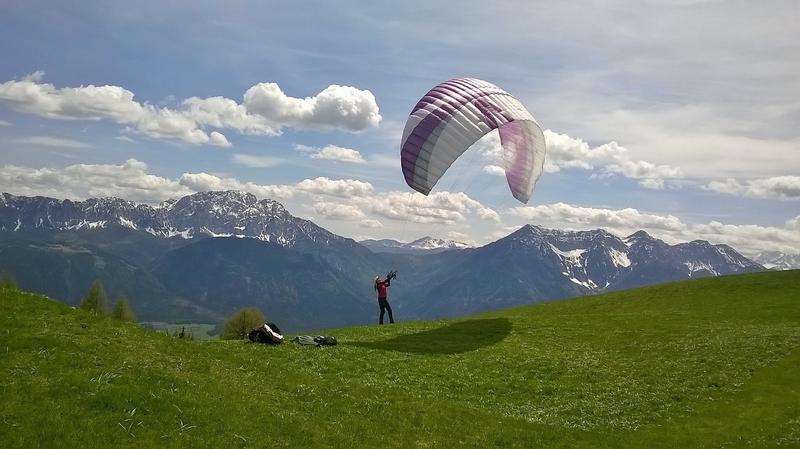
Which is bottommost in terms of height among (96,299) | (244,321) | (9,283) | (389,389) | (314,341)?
(244,321)

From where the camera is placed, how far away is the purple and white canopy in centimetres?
3731

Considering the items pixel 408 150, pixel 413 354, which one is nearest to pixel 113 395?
pixel 413 354

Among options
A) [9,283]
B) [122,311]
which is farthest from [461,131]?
[122,311]

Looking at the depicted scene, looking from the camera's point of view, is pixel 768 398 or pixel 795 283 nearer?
pixel 768 398

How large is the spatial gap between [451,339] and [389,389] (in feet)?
48.0

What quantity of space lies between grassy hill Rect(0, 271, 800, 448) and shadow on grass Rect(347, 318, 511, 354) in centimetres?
31

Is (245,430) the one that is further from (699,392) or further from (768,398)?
(768,398)

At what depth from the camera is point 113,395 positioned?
67.9ft

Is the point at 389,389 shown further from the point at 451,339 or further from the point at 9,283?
the point at 9,283

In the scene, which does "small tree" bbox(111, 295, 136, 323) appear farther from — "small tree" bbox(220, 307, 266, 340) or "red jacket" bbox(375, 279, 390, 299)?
"red jacket" bbox(375, 279, 390, 299)

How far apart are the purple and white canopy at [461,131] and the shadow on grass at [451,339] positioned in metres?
10.4

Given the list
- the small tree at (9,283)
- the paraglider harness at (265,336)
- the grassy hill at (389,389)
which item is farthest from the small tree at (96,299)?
the grassy hill at (389,389)

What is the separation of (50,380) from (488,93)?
→ 3025cm

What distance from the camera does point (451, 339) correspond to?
4125cm
